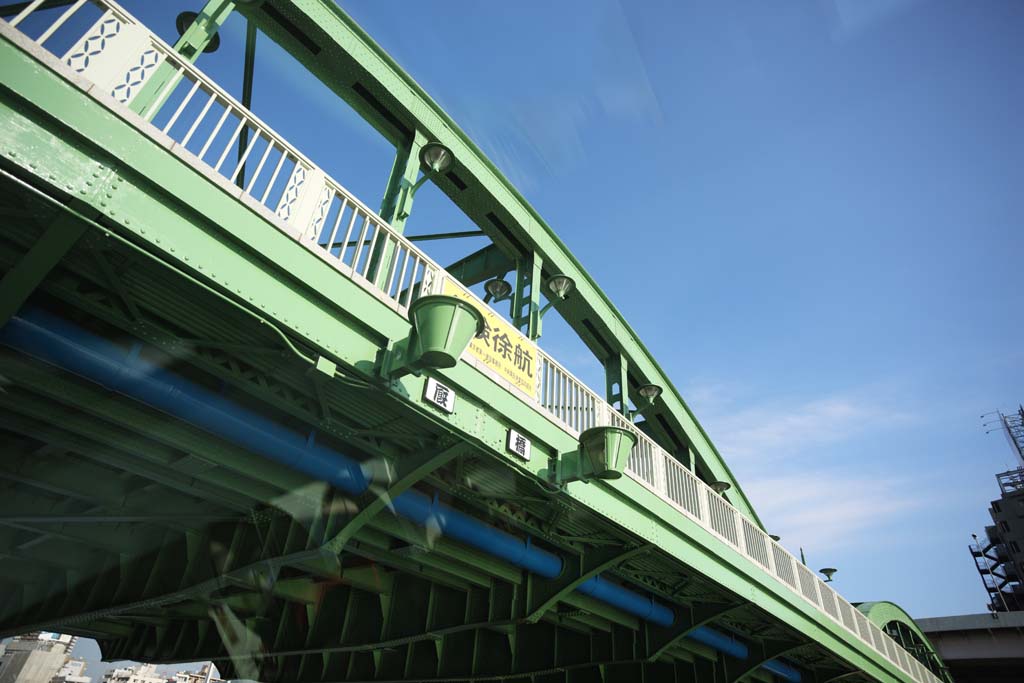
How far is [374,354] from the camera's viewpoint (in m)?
5.23

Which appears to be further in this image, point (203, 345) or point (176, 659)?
point (176, 659)

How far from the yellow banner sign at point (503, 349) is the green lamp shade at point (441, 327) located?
1289mm

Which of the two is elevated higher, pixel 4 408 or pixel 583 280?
pixel 583 280

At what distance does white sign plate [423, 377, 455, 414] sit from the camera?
17.7 feet

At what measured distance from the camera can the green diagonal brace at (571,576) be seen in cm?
812

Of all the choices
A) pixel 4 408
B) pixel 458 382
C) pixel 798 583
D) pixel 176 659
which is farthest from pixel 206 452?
pixel 798 583

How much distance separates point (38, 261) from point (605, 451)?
5.57m

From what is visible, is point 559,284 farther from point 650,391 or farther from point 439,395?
point 439,395

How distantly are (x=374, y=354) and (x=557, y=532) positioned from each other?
450 cm

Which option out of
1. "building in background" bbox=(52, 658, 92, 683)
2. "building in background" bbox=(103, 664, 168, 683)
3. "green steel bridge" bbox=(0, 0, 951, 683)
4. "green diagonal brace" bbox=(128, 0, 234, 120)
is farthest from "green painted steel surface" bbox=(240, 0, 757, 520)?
"building in background" bbox=(103, 664, 168, 683)

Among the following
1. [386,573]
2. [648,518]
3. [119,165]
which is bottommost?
[386,573]

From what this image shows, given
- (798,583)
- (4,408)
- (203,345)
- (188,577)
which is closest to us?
(203,345)

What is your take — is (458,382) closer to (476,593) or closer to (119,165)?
(119,165)

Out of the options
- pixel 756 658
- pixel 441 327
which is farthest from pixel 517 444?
pixel 756 658
